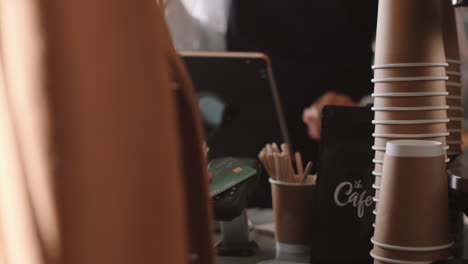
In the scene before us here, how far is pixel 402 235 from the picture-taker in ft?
1.84

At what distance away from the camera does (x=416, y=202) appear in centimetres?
56

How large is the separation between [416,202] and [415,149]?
2.3 inches

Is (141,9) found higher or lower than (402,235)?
higher

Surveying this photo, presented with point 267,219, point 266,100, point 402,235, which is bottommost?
point 267,219

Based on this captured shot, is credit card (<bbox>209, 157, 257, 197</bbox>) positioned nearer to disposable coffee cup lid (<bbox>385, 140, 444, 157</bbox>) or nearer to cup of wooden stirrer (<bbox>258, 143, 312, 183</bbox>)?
cup of wooden stirrer (<bbox>258, 143, 312, 183</bbox>)

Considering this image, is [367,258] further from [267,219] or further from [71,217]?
[71,217]

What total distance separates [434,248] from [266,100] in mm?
599

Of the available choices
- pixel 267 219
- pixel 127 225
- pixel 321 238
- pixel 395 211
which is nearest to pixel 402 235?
pixel 395 211

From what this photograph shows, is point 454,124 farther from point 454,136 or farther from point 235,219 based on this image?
point 235,219

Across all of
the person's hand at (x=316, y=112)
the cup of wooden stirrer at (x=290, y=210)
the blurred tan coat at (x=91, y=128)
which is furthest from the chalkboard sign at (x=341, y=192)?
the person's hand at (x=316, y=112)

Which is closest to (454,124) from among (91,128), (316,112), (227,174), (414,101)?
(414,101)

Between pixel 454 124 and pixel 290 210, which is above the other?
pixel 454 124

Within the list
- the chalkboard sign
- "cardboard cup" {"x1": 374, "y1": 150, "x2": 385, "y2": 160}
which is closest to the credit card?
the chalkboard sign

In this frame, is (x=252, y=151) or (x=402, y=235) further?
(x=252, y=151)
